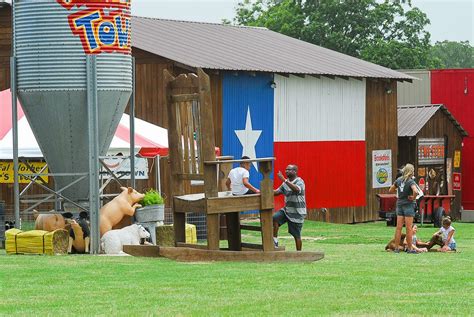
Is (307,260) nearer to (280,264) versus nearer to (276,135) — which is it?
(280,264)

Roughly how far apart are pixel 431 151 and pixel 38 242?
29721 millimetres

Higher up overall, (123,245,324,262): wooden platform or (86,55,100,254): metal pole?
(86,55,100,254): metal pole

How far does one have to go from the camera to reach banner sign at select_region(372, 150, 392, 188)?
44.8m

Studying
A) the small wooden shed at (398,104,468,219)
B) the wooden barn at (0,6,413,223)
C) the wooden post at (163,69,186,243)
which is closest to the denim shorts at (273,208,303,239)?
the wooden post at (163,69,186,243)

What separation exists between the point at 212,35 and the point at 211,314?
3215 centimetres

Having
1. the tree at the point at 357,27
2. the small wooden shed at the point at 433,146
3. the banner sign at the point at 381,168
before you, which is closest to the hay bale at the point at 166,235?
the banner sign at the point at 381,168

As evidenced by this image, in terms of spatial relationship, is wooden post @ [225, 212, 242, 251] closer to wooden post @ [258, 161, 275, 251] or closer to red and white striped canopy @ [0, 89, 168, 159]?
wooden post @ [258, 161, 275, 251]

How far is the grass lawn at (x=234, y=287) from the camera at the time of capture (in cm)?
1226

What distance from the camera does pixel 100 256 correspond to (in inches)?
787

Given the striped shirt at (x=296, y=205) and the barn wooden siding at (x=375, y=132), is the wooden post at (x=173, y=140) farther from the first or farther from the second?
the barn wooden siding at (x=375, y=132)

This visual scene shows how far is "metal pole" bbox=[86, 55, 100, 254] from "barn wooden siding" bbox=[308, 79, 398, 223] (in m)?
21.7

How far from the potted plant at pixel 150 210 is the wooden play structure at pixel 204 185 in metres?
3.44

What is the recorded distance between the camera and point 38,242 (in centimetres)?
2070

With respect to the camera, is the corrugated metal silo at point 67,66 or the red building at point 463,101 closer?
the corrugated metal silo at point 67,66
